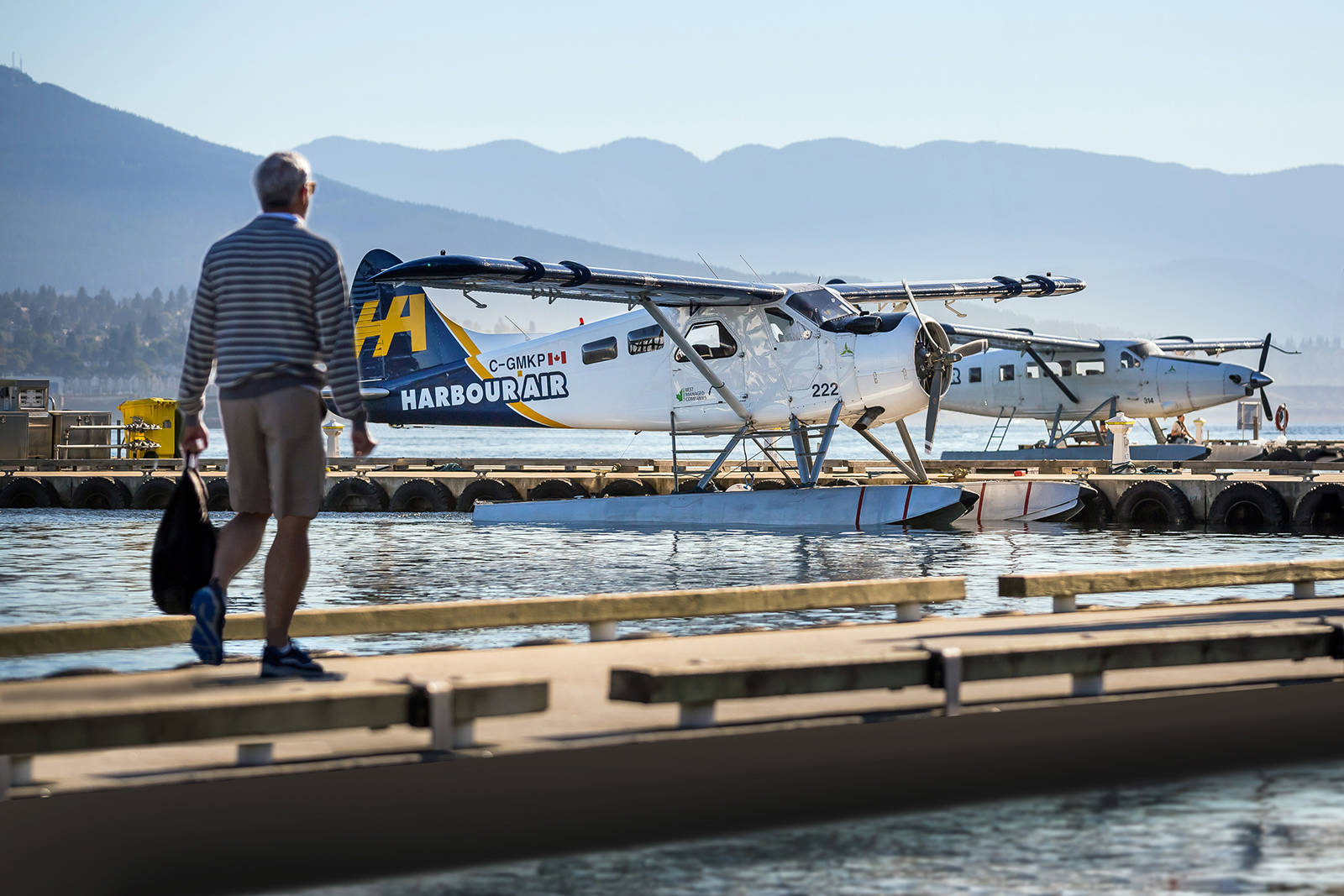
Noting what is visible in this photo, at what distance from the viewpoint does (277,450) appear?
498 cm

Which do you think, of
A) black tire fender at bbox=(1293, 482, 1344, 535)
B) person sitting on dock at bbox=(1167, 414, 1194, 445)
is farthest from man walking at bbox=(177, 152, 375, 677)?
person sitting on dock at bbox=(1167, 414, 1194, 445)

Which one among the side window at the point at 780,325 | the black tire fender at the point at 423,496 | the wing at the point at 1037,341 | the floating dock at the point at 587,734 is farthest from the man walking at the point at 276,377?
the wing at the point at 1037,341

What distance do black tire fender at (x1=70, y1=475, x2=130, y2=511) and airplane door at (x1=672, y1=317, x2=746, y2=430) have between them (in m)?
12.0

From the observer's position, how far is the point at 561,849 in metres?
4.64

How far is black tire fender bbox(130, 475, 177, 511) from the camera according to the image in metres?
28.0

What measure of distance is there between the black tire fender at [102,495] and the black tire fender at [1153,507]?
17413 mm

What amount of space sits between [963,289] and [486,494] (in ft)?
29.2

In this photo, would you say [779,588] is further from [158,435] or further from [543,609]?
[158,435]

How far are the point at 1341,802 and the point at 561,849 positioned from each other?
2.91 m

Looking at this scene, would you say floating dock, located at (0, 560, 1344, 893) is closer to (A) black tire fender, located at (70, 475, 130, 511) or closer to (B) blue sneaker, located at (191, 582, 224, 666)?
(B) blue sneaker, located at (191, 582, 224, 666)

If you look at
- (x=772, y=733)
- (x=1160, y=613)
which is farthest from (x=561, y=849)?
(x=1160, y=613)

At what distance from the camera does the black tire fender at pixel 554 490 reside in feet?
86.5

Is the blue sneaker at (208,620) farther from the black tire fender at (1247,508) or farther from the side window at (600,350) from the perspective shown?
the black tire fender at (1247,508)

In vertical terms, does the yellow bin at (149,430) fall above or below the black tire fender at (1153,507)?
above
